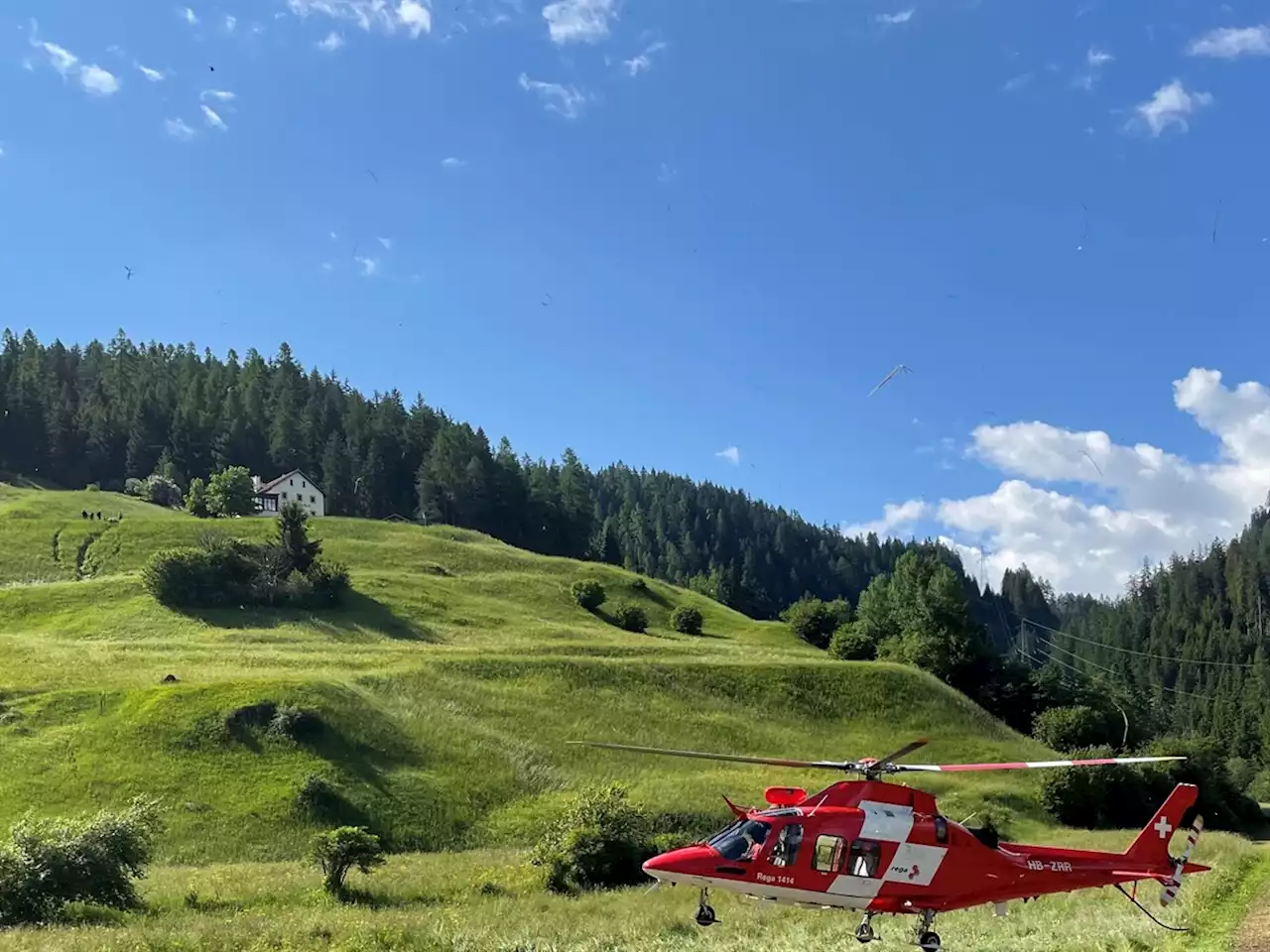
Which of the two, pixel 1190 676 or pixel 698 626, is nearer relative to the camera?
pixel 698 626

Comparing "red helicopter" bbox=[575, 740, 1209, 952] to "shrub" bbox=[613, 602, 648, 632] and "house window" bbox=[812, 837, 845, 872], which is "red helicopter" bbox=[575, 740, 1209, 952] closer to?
"house window" bbox=[812, 837, 845, 872]

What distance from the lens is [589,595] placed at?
91.1m

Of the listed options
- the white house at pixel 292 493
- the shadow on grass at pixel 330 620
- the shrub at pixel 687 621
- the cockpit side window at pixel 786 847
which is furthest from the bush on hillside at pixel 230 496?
the cockpit side window at pixel 786 847

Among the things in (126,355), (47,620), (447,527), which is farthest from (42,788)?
(126,355)

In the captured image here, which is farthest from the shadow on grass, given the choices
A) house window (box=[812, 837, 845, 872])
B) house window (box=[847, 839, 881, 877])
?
house window (box=[847, 839, 881, 877])

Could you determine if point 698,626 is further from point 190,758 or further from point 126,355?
point 126,355

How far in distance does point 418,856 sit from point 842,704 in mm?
35760

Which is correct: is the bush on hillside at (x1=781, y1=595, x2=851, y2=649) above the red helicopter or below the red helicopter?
above

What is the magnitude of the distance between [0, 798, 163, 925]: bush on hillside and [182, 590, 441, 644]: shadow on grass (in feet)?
137

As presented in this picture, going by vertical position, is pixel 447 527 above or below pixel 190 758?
above

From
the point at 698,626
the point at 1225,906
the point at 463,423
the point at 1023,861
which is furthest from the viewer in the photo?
the point at 463,423

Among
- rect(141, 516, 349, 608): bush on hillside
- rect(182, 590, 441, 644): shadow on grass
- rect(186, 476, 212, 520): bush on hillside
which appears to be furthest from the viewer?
rect(186, 476, 212, 520): bush on hillside

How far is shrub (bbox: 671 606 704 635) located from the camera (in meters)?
91.6

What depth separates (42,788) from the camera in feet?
128
